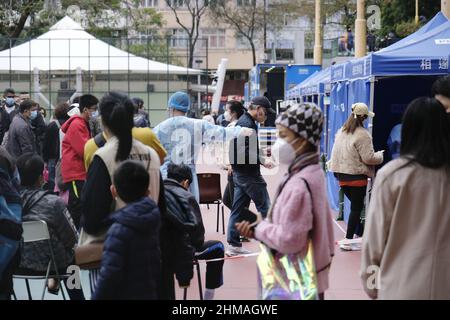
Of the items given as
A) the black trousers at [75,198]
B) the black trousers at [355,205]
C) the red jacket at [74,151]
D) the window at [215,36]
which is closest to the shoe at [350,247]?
the black trousers at [355,205]

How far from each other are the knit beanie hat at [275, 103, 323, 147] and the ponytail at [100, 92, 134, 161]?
1277mm

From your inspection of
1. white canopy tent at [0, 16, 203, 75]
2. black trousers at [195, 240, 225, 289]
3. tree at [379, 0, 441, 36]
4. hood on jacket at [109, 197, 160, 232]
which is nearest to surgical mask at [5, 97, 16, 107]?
white canopy tent at [0, 16, 203, 75]

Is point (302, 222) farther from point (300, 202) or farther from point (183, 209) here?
point (183, 209)

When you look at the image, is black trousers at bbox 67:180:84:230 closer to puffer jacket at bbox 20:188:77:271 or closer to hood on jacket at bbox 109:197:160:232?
puffer jacket at bbox 20:188:77:271

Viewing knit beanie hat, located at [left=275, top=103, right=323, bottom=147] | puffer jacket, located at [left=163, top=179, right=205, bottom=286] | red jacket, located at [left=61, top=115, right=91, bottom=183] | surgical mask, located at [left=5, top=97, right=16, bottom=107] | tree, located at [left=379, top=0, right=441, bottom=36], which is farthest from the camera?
tree, located at [left=379, top=0, right=441, bottom=36]

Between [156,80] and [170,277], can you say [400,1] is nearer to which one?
[156,80]

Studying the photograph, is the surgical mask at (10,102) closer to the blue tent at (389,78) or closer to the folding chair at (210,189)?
the folding chair at (210,189)

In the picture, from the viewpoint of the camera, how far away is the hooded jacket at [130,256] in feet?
15.8

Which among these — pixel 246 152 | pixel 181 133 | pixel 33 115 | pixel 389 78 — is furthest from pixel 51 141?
pixel 389 78

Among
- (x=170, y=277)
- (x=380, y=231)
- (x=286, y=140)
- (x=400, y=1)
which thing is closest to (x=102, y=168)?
(x=170, y=277)

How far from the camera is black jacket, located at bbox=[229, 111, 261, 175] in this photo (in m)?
9.77

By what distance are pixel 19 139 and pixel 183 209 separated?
692 cm

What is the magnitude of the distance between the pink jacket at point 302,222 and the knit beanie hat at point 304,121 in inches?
7.1

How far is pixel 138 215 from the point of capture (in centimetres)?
491
